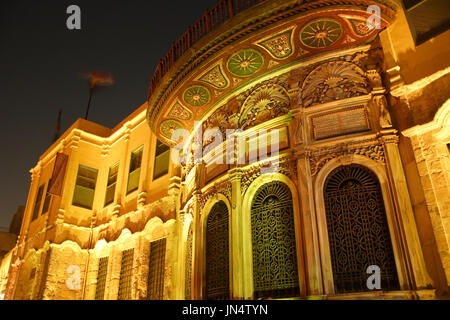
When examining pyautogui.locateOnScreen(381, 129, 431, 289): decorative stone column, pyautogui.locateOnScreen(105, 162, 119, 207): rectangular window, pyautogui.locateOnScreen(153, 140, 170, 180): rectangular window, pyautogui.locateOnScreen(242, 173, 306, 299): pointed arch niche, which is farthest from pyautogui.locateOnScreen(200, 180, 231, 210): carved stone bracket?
pyautogui.locateOnScreen(105, 162, 119, 207): rectangular window

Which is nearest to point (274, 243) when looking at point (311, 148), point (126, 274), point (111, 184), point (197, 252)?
point (311, 148)

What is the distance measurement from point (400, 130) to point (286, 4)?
3035 mm

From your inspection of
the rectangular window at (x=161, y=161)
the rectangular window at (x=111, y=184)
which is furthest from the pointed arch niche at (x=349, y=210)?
the rectangular window at (x=111, y=184)

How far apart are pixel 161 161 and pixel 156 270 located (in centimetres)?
375

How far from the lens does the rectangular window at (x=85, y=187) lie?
15594mm


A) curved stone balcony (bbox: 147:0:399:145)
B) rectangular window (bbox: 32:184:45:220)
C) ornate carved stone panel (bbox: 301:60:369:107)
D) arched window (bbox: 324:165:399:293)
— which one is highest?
rectangular window (bbox: 32:184:45:220)

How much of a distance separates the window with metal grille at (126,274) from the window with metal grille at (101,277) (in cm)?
A: 112

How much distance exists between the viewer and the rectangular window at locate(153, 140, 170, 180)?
42.2 ft

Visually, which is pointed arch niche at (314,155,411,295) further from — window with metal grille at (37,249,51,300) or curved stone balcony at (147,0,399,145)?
window with metal grille at (37,249,51,300)

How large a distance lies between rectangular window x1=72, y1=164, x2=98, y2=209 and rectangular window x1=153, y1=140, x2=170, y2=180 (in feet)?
14.2

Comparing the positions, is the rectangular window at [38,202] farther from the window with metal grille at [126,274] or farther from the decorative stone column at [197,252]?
the decorative stone column at [197,252]

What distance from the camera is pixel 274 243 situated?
22.8 feet

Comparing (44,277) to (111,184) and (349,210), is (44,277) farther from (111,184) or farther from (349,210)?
(349,210)
